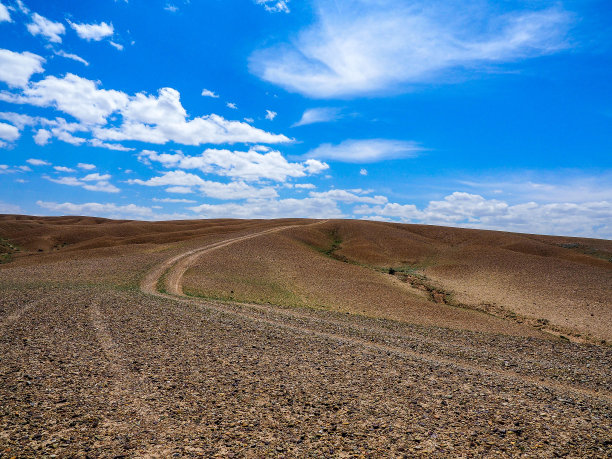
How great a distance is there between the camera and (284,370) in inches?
432

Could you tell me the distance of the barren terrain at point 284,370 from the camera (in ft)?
23.3

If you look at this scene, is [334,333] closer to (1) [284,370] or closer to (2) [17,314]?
(1) [284,370]

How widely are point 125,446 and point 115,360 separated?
514cm

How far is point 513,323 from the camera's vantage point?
25.2 metres

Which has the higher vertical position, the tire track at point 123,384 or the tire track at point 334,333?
the tire track at point 123,384

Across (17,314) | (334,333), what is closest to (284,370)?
(334,333)

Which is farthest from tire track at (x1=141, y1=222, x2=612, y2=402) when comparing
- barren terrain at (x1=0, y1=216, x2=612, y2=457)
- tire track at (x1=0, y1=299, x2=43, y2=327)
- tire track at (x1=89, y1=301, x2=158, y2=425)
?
tire track at (x1=89, y1=301, x2=158, y2=425)

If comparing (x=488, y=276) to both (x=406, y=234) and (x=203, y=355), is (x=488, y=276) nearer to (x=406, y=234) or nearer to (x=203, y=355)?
(x=406, y=234)

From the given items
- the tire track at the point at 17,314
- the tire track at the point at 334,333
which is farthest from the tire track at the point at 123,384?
the tire track at the point at 334,333

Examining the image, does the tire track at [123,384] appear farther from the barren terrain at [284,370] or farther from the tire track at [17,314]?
the tire track at [17,314]

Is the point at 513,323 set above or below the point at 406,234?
below

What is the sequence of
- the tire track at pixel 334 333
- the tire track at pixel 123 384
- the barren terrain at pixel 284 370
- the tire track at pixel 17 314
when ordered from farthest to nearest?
the tire track at pixel 17 314
the tire track at pixel 334 333
the tire track at pixel 123 384
the barren terrain at pixel 284 370

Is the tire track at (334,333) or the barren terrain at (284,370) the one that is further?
the tire track at (334,333)

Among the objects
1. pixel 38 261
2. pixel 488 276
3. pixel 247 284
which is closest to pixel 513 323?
pixel 488 276
